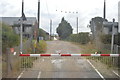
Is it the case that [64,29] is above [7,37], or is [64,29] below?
above

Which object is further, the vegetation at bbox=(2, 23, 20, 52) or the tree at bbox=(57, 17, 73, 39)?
the tree at bbox=(57, 17, 73, 39)

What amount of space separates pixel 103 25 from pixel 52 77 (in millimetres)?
17524

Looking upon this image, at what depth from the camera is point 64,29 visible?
187 feet

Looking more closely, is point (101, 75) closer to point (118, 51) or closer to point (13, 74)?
point (118, 51)

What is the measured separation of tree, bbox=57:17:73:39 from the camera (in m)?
54.6

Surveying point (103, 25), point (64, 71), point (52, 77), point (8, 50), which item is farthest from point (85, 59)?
point (103, 25)

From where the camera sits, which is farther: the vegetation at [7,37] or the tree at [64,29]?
the tree at [64,29]

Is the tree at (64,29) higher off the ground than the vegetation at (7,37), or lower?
higher

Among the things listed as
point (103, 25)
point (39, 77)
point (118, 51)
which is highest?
point (103, 25)

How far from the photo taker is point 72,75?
33.8 feet

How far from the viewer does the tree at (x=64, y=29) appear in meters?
54.6

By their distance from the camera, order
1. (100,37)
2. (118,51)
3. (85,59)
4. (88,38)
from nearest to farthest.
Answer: (118,51) → (85,59) → (100,37) → (88,38)

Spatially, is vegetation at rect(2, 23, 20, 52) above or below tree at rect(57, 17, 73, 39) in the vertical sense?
below

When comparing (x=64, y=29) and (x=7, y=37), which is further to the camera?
(x=64, y=29)
